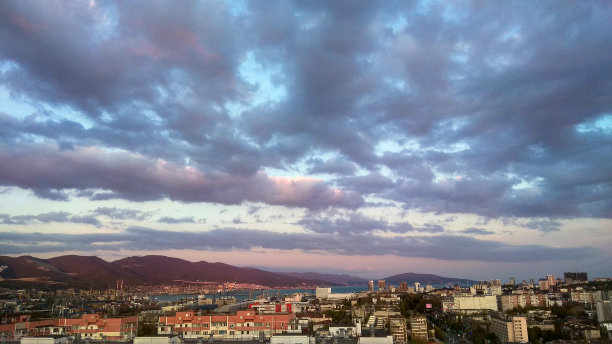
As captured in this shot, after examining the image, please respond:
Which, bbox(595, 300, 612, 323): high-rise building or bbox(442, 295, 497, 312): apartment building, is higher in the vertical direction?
bbox(595, 300, 612, 323): high-rise building

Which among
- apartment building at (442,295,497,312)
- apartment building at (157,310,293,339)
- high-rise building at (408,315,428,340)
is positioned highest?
apartment building at (157,310,293,339)

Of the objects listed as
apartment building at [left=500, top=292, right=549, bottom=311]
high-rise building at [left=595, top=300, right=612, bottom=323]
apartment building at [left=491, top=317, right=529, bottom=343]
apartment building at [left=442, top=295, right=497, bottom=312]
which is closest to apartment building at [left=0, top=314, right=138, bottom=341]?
apartment building at [left=491, top=317, right=529, bottom=343]

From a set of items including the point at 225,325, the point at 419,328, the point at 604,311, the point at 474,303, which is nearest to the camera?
the point at 225,325

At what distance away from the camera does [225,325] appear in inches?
1442

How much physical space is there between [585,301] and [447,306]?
3116 centimetres

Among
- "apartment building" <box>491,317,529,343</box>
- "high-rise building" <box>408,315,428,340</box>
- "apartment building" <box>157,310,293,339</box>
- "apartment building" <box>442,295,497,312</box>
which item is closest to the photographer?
"apartment building" <box>157,310,293,339</box>

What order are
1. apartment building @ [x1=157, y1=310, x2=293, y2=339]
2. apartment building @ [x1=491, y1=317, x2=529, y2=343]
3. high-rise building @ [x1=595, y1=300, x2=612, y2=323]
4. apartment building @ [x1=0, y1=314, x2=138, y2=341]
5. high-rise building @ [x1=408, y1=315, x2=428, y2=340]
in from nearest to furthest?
apartment building @ [x1=0, y1=314, x2=138, y2=341]
apartment building @ [x1=157, y1=310, x2=293, y2=339]
apartment building @ [x1=491, y1=317, x2=529, y2=343]
high-rise building @ [x1=408, y1=315, x2=428, y2=340]
high-rise building @ [x1=595, y1=300, x2=612, y2=323]

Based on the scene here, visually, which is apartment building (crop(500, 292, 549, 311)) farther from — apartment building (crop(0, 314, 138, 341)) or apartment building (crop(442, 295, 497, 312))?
apartment building (crop(0, 314, 138, 341))

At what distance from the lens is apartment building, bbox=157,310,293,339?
36.3 metres

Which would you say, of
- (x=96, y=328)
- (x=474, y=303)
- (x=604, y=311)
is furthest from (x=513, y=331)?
(x=96, y=328)

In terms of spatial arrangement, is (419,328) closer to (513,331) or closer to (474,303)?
(513,331)

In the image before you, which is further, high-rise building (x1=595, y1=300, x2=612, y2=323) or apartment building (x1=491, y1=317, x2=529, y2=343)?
high-rise building (x1=595, y1=300, x2=612, y2=323)

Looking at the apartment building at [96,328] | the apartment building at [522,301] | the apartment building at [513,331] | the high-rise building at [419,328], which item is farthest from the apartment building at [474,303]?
the apartment building at [96,328]

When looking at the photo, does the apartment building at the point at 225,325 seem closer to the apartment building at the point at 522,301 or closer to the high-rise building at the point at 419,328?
the high-rise building at the point at 419,328
